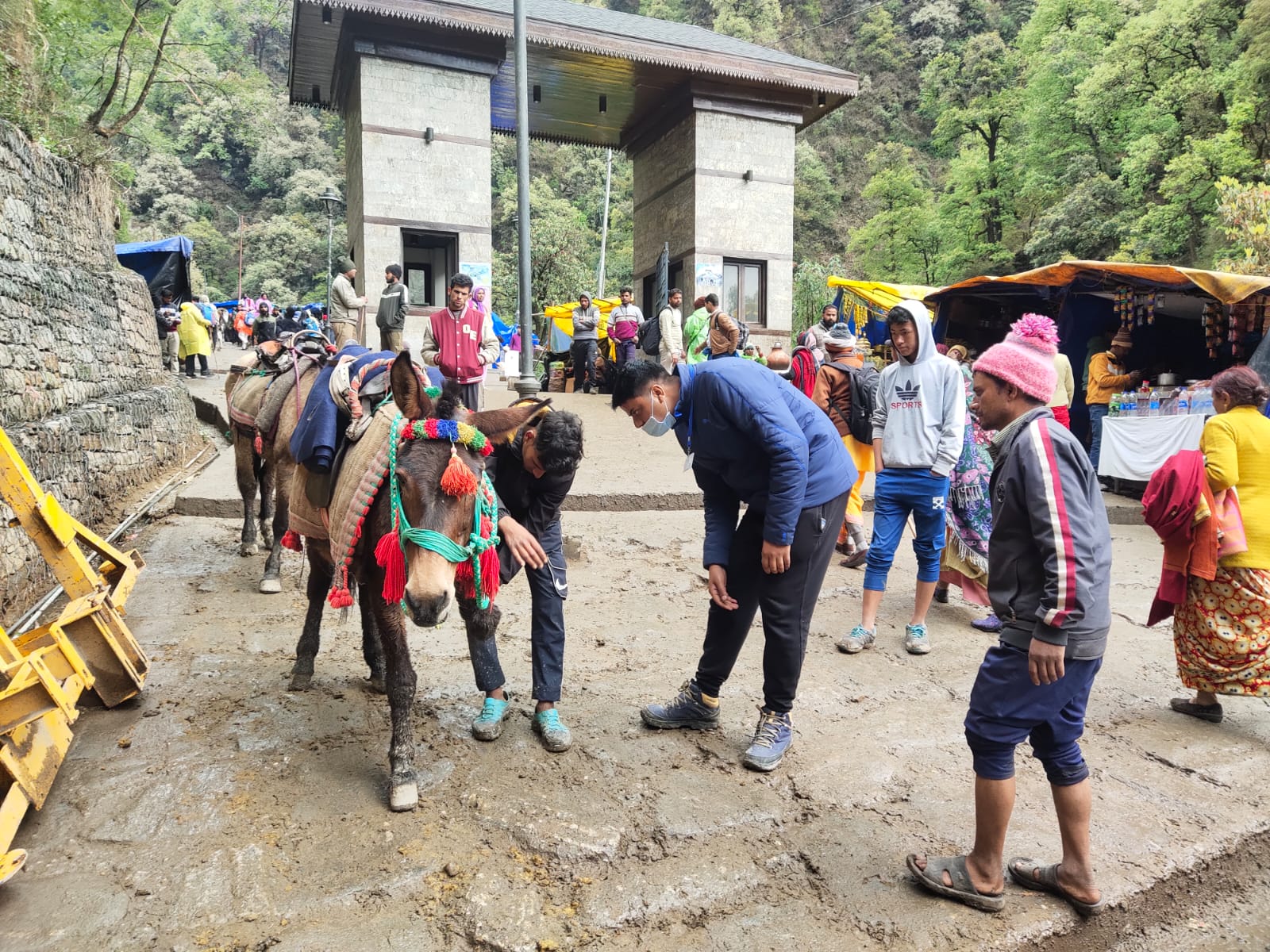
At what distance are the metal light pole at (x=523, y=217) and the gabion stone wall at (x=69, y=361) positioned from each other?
4.38 m

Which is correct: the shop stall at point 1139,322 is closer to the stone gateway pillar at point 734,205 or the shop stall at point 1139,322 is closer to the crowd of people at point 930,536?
the crowd of people at point 930,536

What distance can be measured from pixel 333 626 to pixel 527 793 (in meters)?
2.48

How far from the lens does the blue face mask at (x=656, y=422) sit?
10.5ft

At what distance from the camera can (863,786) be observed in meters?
3.24


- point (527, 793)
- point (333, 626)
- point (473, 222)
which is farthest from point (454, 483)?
point (473, 222)

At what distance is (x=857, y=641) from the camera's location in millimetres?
4766

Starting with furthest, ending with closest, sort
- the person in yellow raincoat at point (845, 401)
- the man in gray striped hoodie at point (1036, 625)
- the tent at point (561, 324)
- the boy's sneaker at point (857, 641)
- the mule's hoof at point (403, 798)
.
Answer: the tent at point (561, 324) < the person in yellow raincoat at point (845, 401) < the boy's sneaker at point (857, 641) < the mule's hoof at point (403, 798) < the man in gray striped hoodie at point (1036, 625)

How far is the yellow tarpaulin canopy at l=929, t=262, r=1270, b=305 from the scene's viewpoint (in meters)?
7.95

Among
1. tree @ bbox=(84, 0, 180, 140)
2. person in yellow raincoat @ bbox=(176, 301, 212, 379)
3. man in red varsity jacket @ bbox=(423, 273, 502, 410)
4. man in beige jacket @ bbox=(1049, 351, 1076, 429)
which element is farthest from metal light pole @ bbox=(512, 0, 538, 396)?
person in yellow raincoat @ bbox=(176, 301, 212, 379)

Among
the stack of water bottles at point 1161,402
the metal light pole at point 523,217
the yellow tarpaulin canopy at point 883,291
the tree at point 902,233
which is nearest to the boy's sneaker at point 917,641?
the stack of water bottles at point 1161,402

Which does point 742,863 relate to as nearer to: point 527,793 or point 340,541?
point 527,793

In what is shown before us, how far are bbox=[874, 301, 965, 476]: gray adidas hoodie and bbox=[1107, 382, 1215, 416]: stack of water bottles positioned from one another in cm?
539

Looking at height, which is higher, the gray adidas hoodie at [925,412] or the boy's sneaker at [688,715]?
the gray adidas hoodie at [925,412]

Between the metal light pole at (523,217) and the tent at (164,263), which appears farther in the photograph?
the tent at (164,263)
